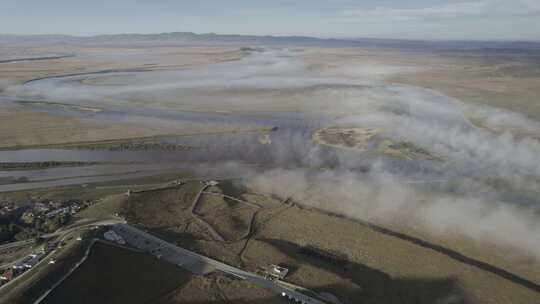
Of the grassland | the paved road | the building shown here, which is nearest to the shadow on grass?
the grassland

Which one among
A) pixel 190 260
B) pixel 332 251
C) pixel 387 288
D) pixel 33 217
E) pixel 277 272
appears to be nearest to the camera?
pixel 387 288

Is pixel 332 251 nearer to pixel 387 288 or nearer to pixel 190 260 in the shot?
pixel 387 288

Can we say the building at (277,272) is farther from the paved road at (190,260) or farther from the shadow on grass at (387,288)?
the shadow on grass at (387,288)

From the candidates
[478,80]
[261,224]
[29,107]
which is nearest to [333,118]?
[261,224]

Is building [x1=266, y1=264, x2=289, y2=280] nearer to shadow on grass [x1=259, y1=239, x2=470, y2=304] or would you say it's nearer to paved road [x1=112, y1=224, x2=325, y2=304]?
paved road [x1=112, y1=224, x2=325, y2=304]

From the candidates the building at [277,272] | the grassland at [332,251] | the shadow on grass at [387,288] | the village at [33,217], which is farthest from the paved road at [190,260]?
the village at [33,217]

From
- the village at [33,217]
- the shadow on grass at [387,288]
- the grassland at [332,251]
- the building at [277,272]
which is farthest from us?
the village at [33,217]

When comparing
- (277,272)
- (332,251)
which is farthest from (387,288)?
(277,272)

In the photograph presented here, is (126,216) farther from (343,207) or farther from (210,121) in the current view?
(210,121)
